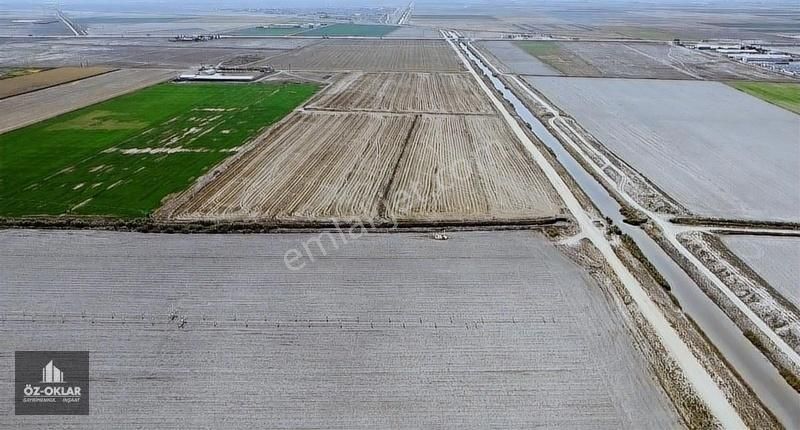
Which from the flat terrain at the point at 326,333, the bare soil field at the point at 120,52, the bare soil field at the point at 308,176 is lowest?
the flat terrain at the point at 326,333

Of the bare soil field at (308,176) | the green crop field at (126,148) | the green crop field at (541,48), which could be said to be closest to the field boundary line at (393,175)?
the bare soil field at (308,176)

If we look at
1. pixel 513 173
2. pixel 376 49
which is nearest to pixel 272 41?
pixel 376 49

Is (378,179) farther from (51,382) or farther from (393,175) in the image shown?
(51,382)

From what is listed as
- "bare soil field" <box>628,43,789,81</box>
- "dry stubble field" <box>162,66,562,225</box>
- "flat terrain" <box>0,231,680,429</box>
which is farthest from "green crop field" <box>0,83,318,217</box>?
"bare soil field" <box>628,43,789,81</box>

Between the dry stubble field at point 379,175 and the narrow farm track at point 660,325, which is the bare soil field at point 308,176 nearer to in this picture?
the dry stubble field at point 379,175

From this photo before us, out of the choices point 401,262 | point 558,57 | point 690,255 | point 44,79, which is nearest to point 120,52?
point 44,79

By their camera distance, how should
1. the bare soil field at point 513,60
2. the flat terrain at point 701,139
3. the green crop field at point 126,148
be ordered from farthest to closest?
the bare soil field at point 513,60 < the flat terrain at point 701,139 < the green crop field at point 126,148

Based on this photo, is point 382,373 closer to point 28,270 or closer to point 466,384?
point 466,384

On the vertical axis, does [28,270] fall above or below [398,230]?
below
